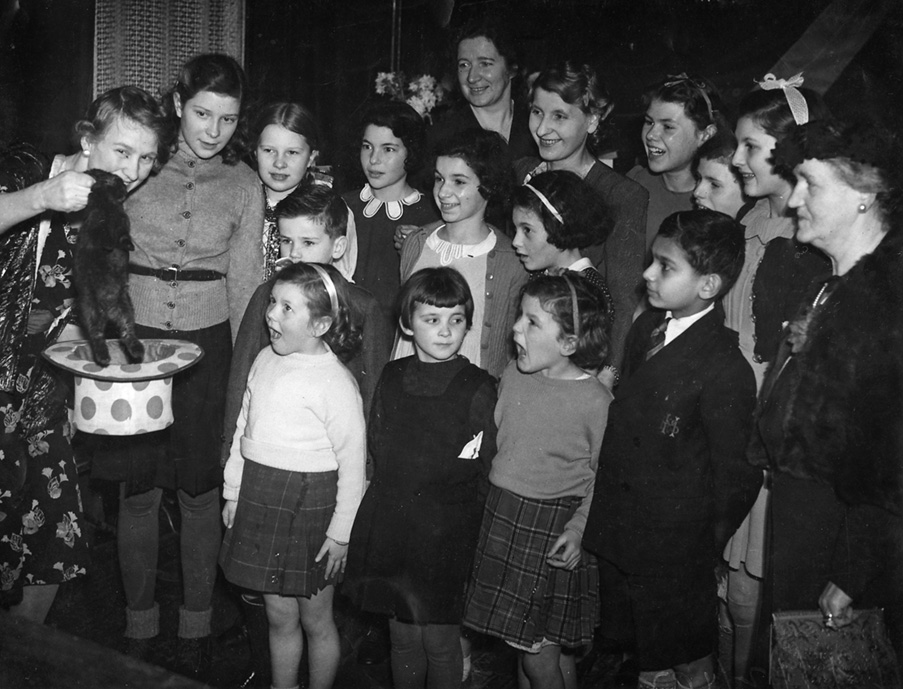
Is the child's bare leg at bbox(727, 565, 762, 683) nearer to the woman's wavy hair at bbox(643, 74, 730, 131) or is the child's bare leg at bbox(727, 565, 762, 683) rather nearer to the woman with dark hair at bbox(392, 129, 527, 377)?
the woman with dark hair at bbox(392, 129, 527, 377)

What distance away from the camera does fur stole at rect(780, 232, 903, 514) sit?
178cm

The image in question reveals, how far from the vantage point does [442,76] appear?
370 centimetres

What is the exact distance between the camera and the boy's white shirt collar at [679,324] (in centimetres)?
212

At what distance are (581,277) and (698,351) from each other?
36 centimetres

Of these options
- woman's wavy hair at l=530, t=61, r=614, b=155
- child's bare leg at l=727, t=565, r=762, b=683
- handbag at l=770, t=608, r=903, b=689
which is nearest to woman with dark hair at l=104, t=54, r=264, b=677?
woman's wavy hair at l=530, t=61, r=614, b=155

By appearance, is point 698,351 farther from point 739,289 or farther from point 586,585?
point 586,585

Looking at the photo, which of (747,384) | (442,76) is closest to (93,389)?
(747,384)

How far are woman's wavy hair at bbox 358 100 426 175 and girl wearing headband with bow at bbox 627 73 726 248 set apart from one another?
73 centimetres

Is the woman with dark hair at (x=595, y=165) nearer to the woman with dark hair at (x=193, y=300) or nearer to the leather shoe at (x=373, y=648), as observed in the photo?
the woman with dark hair at (x=193, y=300)

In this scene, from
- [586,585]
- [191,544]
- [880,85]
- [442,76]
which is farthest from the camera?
[442,76]

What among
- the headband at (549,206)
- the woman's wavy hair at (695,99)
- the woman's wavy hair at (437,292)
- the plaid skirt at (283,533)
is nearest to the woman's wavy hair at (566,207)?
the headband at (549,206)

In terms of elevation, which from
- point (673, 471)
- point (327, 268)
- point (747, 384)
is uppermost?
point (327, 268)

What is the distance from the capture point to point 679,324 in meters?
2.14

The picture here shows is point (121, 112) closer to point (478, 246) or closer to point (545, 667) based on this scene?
point (478, 246)
